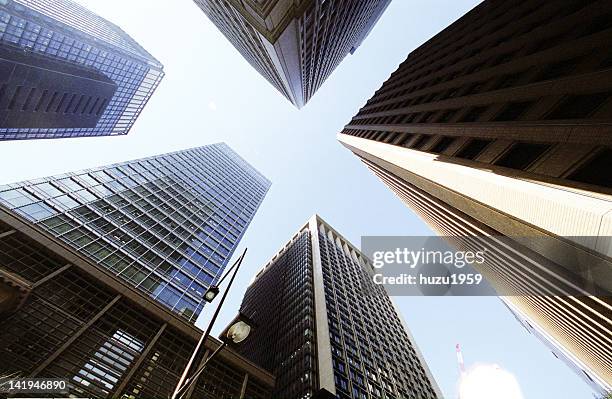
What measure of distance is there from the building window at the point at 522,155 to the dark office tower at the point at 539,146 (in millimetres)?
55

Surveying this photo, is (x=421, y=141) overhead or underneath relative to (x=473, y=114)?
underneath

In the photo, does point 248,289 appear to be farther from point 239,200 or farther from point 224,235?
point 224,235

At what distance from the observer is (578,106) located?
12.1 meters

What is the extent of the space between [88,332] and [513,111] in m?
32.2

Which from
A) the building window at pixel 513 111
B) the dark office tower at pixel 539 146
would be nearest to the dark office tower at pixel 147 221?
the dark office tower at pixel 539 146

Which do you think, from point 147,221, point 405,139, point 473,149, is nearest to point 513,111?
point 473,149

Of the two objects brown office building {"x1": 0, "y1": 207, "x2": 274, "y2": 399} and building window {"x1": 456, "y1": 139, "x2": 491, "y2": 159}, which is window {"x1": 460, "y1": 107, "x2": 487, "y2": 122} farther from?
brown office building {"x1": 0, "y1": 207, "x2": 274, "y2": 399}

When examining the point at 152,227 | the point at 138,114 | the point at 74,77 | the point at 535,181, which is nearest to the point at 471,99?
the point at 535,181

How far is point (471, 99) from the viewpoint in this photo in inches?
774

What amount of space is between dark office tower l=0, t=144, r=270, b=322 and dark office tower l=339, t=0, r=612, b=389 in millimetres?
31921

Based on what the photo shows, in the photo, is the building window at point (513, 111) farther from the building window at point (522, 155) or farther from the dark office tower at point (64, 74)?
the dark office tower at point (64, 74)

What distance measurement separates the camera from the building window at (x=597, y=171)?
32.4ft

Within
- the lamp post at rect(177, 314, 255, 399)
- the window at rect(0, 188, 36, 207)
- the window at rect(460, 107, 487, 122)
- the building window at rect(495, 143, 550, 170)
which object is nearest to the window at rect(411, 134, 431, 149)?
the window at rect(460, 107, 487, 122)

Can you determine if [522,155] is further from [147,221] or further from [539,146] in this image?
[147,221]
